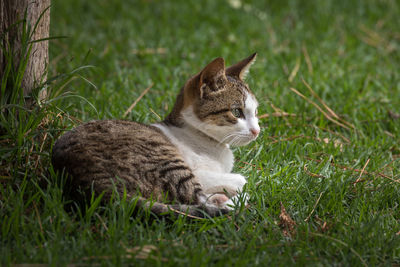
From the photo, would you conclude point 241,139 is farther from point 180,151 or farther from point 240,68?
point 240,68

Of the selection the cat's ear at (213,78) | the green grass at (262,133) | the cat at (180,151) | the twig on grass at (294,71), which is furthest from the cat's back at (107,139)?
the twig on grass at (294,71)

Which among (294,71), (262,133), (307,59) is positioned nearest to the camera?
(262,133)

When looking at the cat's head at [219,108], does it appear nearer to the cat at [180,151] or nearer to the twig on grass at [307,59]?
the cat at [180,151]

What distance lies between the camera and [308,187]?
3410 mm

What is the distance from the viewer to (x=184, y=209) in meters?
2.84

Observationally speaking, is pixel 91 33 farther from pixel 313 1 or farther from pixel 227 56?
pixel 313 1

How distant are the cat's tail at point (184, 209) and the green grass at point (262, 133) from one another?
0.06 metres

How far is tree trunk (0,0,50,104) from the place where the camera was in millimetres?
3105

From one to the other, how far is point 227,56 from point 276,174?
113 inches

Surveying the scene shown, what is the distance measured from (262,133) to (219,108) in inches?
36.8

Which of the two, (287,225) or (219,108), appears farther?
(219,108)

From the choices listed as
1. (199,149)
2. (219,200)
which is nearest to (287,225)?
(219,200)

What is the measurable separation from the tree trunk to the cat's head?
1.09 m

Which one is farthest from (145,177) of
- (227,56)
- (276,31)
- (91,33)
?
(276,31)
